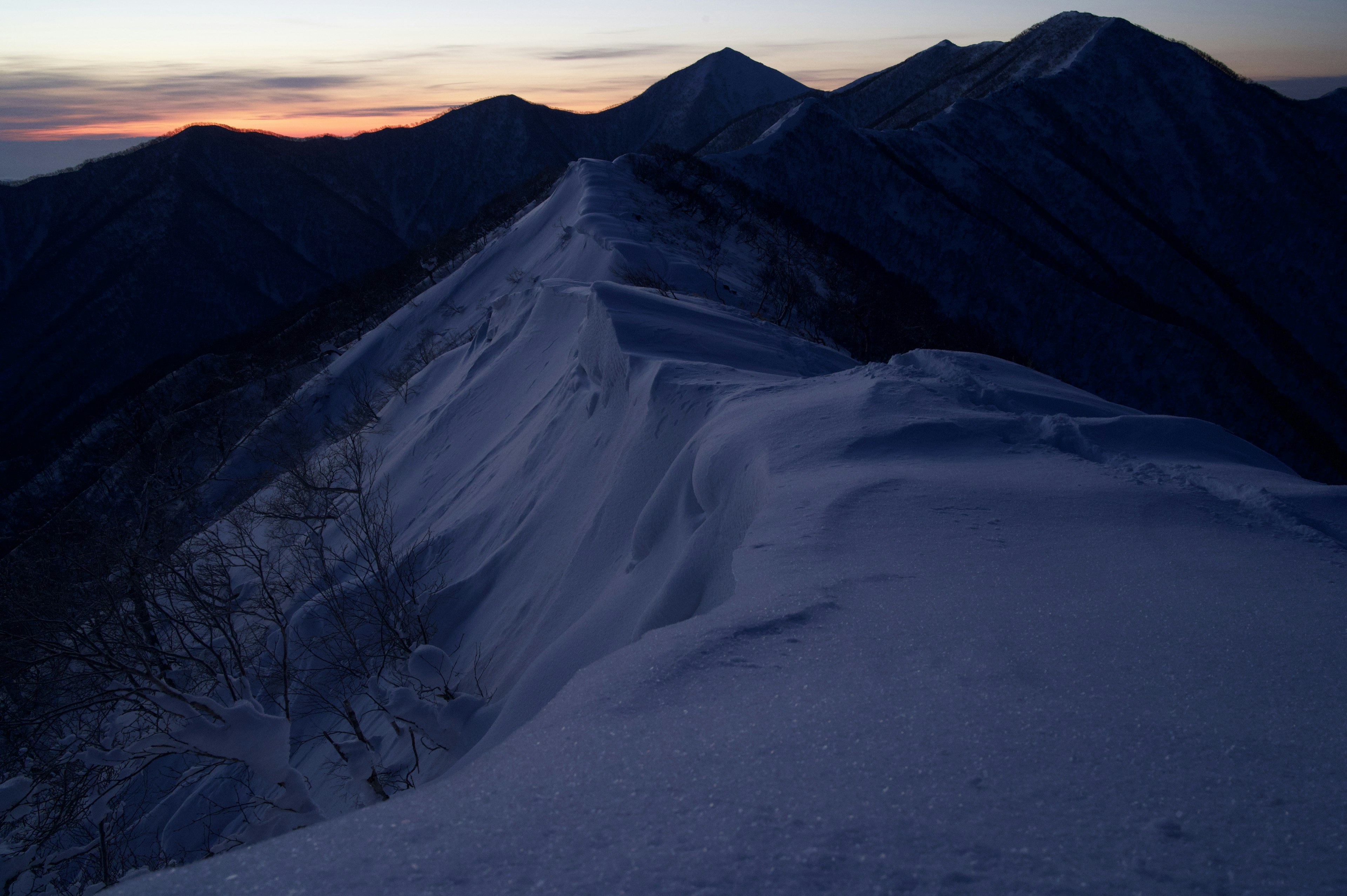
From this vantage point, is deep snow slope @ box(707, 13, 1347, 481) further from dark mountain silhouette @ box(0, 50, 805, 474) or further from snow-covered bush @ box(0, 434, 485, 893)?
dark mountain silhouette @ box(0, 50, 805, 474)

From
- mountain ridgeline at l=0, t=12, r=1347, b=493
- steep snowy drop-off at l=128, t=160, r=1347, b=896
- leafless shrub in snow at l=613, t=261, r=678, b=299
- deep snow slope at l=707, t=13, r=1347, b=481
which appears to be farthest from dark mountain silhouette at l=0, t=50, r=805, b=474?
steep snowy drop-off at l=128, t=160, r=1347, b=896

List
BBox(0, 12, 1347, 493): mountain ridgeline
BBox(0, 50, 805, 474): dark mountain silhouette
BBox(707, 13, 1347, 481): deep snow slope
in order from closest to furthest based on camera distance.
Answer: BBox(707, 13, 1347, 481): deep snow slope, BBox(0, 12, 1347, 493): mountain ridgeline, BBox(0, 50, 805, 474): dark mountain silhouette

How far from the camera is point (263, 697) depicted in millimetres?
6820

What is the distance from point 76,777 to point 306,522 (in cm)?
325

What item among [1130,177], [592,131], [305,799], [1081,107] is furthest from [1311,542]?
[592,131]

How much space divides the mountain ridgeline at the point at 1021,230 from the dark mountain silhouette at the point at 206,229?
277 mm

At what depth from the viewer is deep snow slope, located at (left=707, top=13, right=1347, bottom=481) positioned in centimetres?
2916

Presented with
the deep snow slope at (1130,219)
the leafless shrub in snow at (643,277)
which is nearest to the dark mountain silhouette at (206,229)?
the deep snow slope at (1130,219)

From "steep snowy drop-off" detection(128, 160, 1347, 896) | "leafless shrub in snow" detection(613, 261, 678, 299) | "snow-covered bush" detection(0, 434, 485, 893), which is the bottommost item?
"snow-covered bush" detection(0, 434, 485, 893)

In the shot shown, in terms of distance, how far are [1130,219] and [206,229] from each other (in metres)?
74.9

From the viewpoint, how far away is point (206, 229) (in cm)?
6506

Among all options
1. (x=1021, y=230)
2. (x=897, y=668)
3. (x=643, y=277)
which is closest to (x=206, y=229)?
(x=1021, y=230)

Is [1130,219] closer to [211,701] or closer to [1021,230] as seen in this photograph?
[1021,230]

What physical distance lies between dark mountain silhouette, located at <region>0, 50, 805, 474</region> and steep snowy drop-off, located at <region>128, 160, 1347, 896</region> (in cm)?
5334
